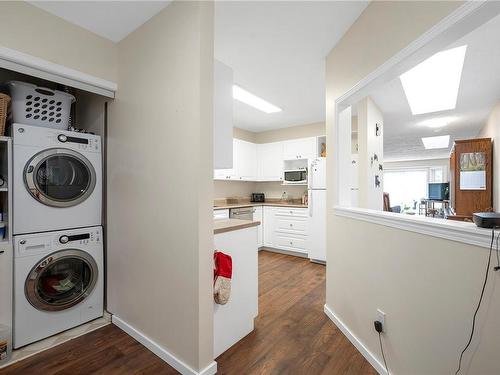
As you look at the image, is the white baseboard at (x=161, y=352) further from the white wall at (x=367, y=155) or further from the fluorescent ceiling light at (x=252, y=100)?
the fluorescent ceiling light at (x=252, y=100)

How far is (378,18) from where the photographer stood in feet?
5.35

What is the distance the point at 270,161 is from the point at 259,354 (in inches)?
151

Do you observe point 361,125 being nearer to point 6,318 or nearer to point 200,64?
point 200,64

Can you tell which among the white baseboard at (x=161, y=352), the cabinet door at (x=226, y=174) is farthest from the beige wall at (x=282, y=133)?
the white baseboard at (x=161, y=352)

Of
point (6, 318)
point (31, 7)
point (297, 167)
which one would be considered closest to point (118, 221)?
point (6, 318)

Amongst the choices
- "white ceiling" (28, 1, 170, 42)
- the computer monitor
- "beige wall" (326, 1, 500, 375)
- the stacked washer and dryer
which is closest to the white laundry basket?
the stacked washer and dryer

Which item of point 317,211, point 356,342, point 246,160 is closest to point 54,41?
point 356,342

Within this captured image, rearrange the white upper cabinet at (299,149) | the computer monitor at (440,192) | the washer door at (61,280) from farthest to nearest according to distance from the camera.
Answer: the computer monitor at (440,192) < the white upper cabinet at (299,149) < the washer door at (61,280)

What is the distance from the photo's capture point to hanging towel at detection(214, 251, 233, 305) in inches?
62.2

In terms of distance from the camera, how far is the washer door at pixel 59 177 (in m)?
1.79

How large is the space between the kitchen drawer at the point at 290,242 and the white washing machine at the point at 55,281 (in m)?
3.02

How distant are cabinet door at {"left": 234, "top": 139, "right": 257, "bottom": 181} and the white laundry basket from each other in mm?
2994

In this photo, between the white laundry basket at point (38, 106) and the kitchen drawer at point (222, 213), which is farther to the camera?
the kitchen drawer at point (222, 213)

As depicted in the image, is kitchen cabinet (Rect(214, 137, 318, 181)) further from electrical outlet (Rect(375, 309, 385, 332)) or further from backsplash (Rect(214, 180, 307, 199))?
electrical outlet (Rect(375, 309, 385, 332))
